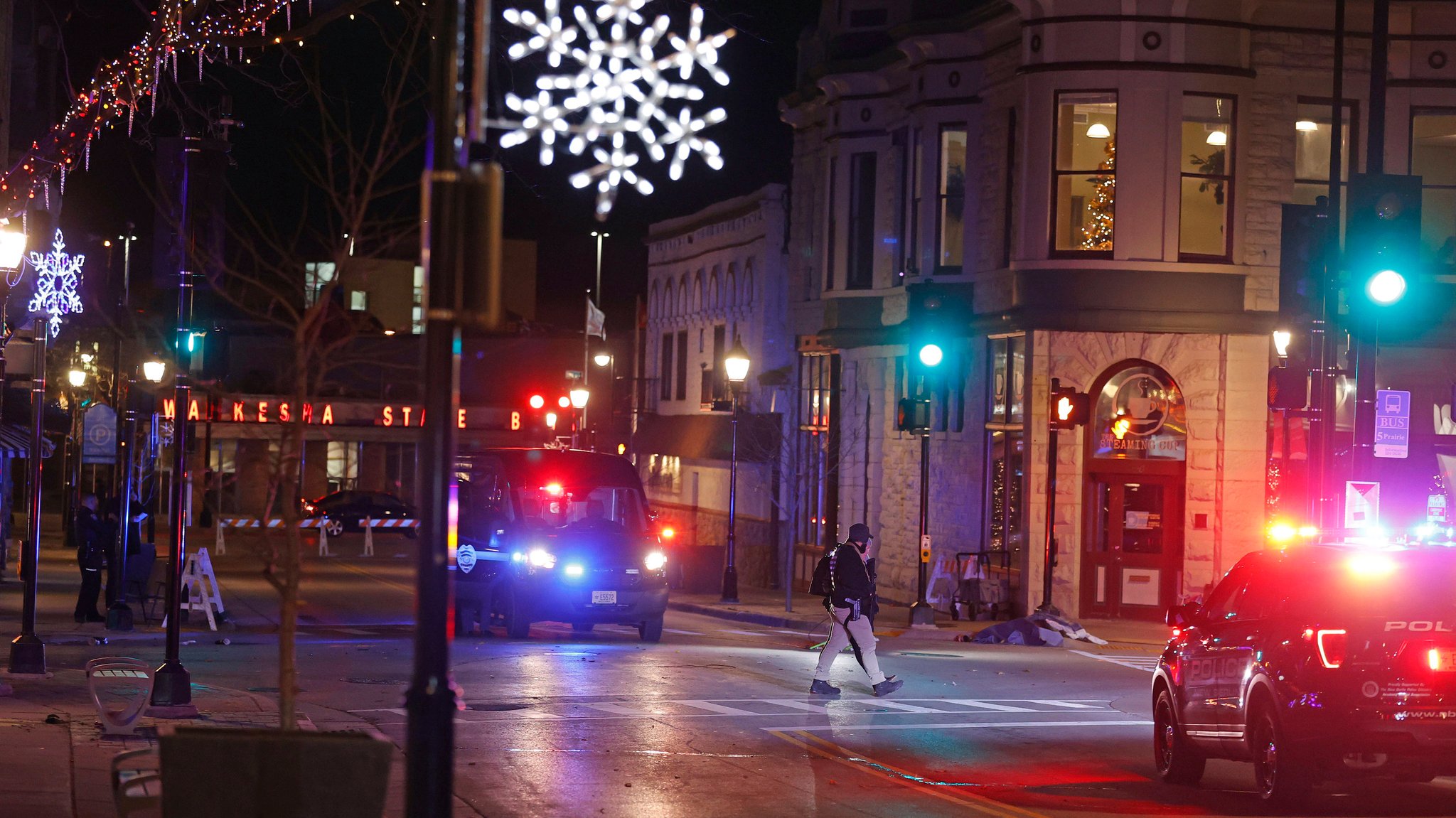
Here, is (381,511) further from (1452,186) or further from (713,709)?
(713,709)

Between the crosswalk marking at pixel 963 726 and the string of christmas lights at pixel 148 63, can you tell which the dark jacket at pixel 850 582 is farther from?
the string of christmas lights at pixel 148 63

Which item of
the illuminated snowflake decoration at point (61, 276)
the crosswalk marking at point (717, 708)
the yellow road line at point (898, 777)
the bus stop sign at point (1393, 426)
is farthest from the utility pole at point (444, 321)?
the illuminated snowflake decoration at point (61, 276)

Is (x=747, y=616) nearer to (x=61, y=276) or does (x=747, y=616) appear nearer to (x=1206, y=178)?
(x=1206, y=178)

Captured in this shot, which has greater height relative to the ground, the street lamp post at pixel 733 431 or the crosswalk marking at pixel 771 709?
the street lamp post at pixel 733 431

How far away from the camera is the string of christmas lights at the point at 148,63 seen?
48.9ft

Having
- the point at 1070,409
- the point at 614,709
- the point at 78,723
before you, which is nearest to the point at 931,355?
the point at 1070,409

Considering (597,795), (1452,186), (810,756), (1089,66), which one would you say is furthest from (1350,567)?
(1452,186)

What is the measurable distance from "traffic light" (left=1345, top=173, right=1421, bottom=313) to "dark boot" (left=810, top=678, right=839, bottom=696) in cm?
658

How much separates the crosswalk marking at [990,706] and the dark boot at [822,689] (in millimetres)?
1192

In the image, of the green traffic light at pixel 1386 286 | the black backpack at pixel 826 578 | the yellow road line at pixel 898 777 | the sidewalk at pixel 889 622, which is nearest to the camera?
the yellow road line at pixel 898 777

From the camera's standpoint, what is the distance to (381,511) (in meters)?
60.0

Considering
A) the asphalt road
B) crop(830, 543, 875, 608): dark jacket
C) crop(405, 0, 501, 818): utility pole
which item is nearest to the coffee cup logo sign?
the asphalt road

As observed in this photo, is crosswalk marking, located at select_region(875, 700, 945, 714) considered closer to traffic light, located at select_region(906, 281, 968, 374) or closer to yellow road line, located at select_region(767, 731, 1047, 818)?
yellow road line, located at select_region(767, 731, 1047, 818)

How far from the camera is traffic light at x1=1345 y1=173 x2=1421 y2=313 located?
53.5ft
